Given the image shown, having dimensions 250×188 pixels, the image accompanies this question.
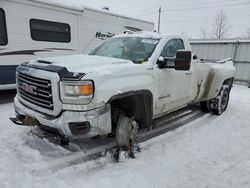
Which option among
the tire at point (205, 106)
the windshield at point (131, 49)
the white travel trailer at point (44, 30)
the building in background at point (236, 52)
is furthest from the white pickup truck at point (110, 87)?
the building in background at point (236, 52)

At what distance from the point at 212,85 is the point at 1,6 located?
5.94 meters

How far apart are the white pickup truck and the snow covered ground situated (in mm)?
483

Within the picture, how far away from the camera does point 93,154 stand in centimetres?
368

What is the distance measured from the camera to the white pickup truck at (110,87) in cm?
292

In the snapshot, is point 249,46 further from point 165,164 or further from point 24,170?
point 24,170

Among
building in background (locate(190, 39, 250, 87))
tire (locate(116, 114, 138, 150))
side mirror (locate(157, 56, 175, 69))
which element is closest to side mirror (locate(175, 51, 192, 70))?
side mirror (locate(157, 56, 175, 69))

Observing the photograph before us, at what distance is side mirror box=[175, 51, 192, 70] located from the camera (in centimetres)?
357

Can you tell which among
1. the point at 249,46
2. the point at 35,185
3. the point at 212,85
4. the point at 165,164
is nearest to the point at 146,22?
the point at 249,46

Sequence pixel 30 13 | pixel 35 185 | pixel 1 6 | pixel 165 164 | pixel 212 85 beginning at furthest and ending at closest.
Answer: pixel 30 13
pixel 1 6
pixel 212 85
pixel 165 164
pixel 35 185

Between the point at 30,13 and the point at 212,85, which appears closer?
the point at 212,85

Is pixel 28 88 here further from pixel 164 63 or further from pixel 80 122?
pixel 164 63

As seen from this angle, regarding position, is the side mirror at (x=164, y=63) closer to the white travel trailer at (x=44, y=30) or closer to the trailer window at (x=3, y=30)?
the white travel trailer at (x=44, y=30)

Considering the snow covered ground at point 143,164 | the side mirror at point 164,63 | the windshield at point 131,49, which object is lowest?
the snow covered ground at point 143,164

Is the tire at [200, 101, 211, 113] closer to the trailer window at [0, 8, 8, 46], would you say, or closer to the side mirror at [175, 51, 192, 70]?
the side mirror at [175, 51, 192, 70]
